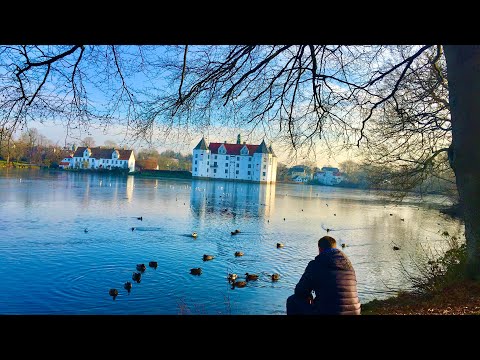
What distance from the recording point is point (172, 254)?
11.2 m

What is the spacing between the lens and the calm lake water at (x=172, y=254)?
752 cm

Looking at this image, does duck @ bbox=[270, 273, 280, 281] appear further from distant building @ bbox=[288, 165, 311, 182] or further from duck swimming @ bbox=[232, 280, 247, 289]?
distant building @ bbox=[288, 165, 311, 182]

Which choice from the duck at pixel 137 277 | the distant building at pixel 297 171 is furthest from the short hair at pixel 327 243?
the duck at pixel 137 277

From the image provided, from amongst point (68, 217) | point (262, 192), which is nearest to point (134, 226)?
point (68, 217)

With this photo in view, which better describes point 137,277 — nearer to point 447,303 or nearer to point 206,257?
point 206,257

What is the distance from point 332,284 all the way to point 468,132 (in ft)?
11.0

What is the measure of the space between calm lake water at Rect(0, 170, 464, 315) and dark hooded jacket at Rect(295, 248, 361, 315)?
3.94 m

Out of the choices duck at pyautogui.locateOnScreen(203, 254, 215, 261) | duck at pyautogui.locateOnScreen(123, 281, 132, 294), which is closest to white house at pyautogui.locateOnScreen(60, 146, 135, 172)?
duck at pyautogui.locateOnScreen(203, 254, 215, 261)

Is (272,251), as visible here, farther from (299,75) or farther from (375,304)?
(299,75)

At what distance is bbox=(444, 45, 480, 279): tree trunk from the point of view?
4.57 metres

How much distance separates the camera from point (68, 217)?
16.4 meters

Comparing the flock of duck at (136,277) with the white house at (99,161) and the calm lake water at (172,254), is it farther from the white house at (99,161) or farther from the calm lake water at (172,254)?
the white house at (99,161)

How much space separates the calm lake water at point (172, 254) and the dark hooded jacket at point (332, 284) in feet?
12.9
